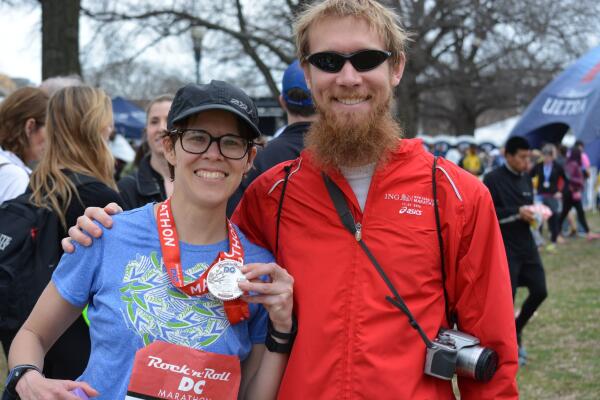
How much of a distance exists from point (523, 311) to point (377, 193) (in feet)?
16.6

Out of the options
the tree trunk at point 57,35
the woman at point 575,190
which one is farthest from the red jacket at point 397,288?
the woman at point 575,190

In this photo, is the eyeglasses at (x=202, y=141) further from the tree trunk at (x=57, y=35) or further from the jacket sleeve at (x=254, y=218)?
the tree trunk at (x=57, y=35)

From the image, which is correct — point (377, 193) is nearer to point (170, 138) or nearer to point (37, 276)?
point (170, 138)

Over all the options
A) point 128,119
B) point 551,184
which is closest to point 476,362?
point 551,184

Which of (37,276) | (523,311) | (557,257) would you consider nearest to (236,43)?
(557,257)

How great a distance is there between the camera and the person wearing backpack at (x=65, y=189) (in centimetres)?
316

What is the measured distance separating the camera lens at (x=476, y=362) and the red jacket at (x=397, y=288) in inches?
2.0

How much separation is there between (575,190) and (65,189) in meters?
14.2

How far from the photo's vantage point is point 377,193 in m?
2.31

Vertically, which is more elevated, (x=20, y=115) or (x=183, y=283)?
(x=20, y=115)

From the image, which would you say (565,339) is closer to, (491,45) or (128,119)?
(128,119)

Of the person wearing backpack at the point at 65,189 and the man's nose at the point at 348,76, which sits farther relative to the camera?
the person wearing backpack at the point at 65,189

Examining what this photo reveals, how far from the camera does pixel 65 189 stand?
3225 millimetres

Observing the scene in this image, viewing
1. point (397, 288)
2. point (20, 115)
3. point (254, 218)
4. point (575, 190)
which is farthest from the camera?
point (575, 190)
